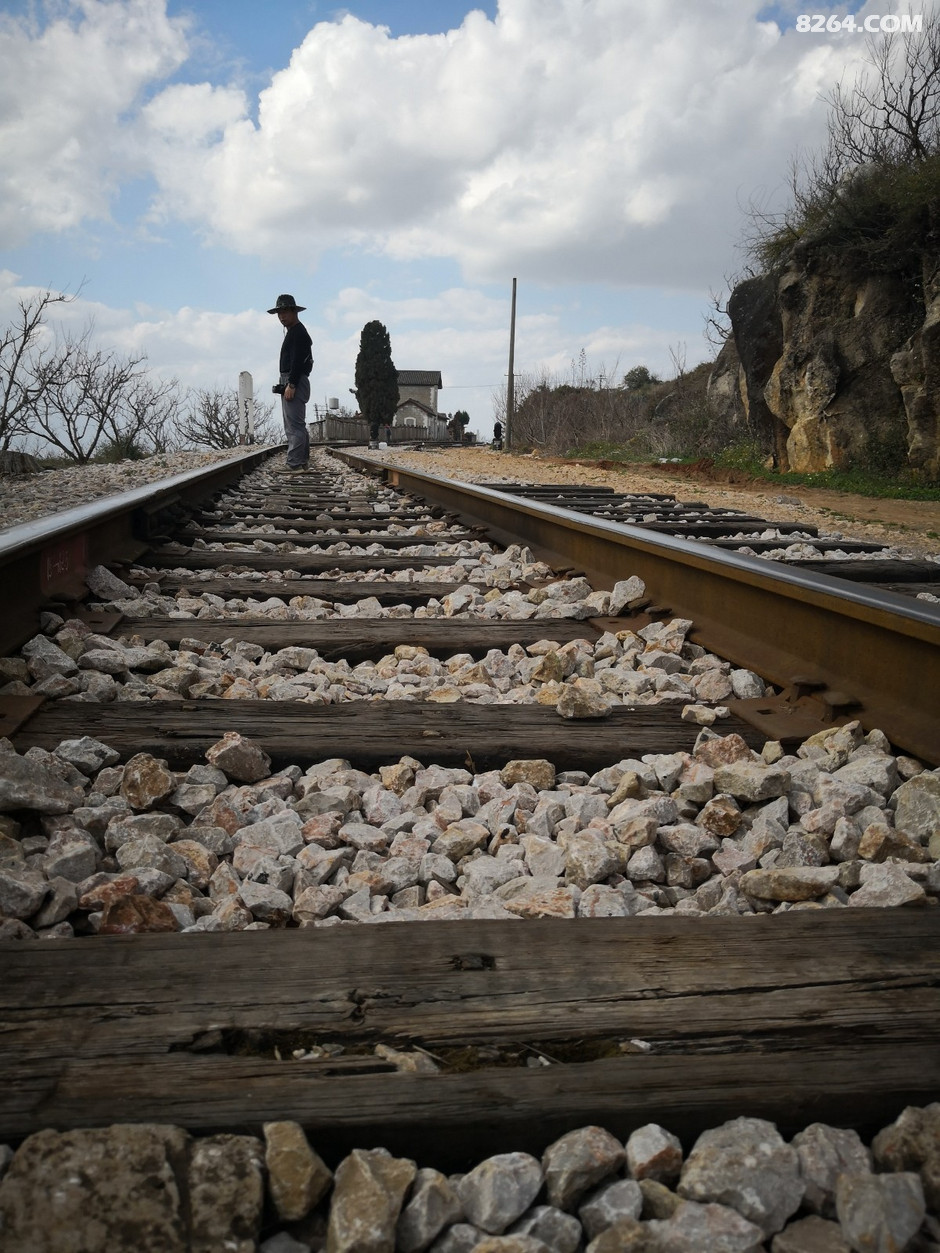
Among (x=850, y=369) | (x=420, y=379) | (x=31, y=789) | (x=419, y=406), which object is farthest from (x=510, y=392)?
(x=420, y=379)

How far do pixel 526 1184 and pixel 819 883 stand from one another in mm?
684

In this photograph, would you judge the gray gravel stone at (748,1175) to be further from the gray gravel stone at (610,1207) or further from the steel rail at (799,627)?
the steel rail at (799,627)

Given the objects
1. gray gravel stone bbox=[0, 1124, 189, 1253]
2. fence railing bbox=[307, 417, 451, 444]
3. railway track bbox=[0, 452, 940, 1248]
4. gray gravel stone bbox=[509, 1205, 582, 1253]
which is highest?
fence railing bbox=[307, 417, 451, 444]

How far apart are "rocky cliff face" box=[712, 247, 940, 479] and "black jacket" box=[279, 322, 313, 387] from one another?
680cm

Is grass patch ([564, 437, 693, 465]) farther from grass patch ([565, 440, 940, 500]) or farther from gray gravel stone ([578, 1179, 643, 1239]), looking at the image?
gray gravel stone ([578, 1179, 643, 1239])

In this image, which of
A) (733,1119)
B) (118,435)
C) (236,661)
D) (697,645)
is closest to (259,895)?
(733,1119)

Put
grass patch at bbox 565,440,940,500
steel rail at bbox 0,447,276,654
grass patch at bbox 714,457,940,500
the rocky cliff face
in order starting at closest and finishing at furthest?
steel rail at bbox 0,447,276,654
grass patch at bbox 714,457,940,500
grass patch at bbox 565,440,940,500
the rocky cliff face

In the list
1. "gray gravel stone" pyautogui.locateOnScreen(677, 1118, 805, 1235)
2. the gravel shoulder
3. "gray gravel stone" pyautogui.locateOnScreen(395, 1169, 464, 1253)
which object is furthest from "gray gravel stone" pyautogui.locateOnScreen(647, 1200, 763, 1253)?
the gravel shoulder

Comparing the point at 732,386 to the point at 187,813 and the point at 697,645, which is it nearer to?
the point at 697,645

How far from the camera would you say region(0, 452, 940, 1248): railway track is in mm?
909

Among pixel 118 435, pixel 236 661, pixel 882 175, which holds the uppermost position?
pixel 882 175

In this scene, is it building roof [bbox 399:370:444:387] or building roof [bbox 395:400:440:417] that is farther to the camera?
building roof [bbox 399:370:444:387]

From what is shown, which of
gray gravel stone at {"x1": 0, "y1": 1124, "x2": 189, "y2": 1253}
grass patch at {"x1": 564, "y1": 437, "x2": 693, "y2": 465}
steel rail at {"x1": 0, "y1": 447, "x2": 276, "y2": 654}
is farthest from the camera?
grass patch at {"x1": 564, "y1": 437, "x2": 693, "y2": 465}

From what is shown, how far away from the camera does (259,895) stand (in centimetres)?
136
